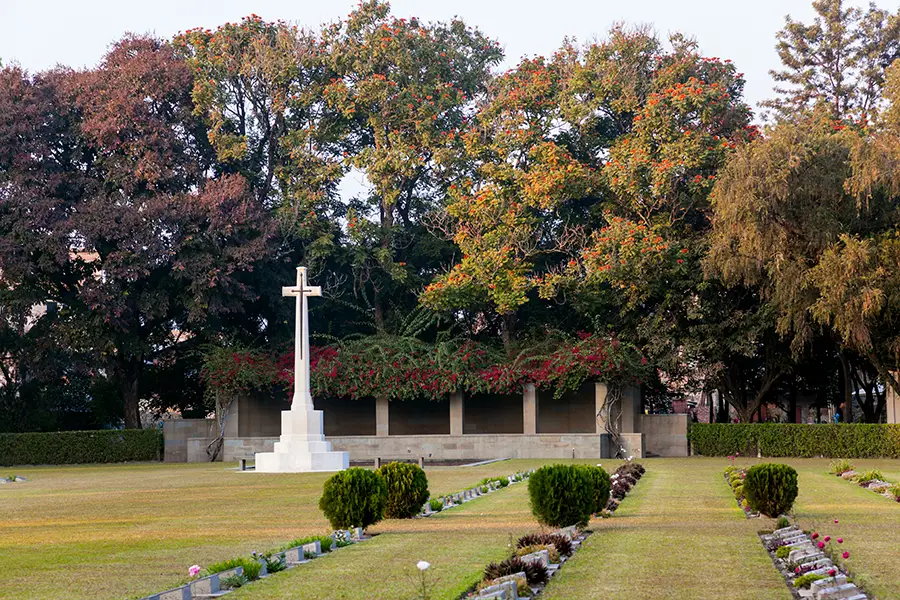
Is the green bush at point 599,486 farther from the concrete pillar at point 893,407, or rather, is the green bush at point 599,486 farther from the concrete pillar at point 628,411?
the concrete pillar at point 893,407

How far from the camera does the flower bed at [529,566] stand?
10.3 metres

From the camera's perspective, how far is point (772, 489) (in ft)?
56.2

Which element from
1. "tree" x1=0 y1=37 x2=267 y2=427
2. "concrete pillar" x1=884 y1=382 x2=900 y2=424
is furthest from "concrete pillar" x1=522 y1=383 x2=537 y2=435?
"concrete pillar" x1=884 y1=382 x2=900 y2=424

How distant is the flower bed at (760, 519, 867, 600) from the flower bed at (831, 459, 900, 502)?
304 inches

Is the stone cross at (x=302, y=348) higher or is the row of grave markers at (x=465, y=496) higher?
the stone cross at (x=302, y=348)

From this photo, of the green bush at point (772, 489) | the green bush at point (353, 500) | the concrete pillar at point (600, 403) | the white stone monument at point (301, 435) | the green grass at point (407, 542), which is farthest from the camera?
the concrete pillar at point (600, 403)

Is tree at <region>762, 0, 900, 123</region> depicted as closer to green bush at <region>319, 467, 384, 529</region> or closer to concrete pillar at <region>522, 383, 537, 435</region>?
concrete pillar at <region>522, 383, 537, 435</region>

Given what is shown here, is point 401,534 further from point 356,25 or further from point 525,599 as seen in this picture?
point 356,25

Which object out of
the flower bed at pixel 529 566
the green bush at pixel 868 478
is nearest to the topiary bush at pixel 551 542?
the flower bed at pixel 529 566

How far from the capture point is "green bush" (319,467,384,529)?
51.7ft

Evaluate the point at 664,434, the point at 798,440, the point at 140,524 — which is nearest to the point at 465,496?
the point at 140,524

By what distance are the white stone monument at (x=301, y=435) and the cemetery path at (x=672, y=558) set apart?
49.7ft

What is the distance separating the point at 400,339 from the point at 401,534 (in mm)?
28317

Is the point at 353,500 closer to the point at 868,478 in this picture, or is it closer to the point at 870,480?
the point at 870,480
